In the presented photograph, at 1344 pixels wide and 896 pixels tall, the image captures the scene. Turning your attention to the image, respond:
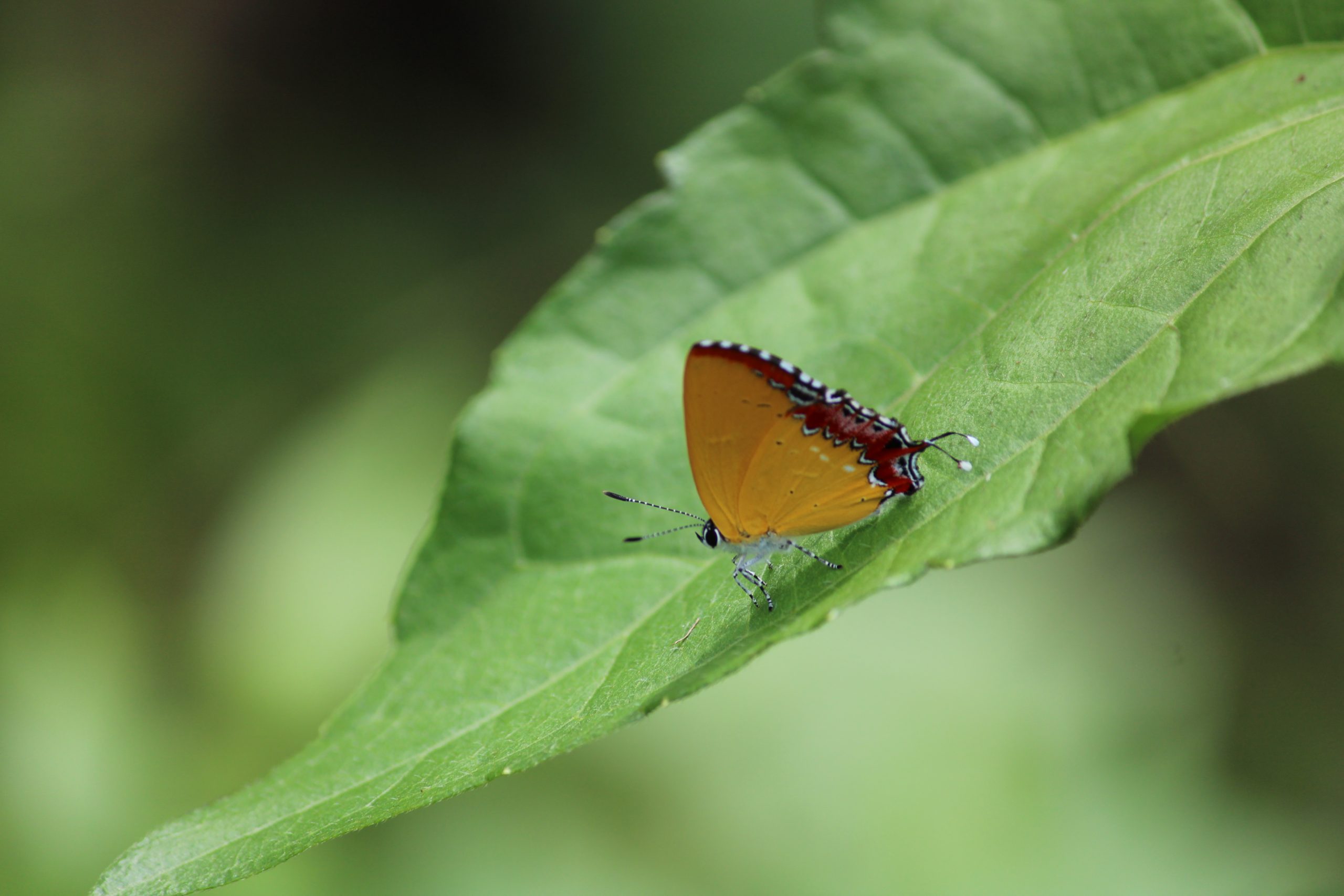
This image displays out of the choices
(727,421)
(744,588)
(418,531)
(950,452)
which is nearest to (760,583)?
(744,588)

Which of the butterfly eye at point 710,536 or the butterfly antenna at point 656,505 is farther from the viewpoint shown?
the butterfly antenna at point 656,505

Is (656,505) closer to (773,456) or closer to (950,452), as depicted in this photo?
(773,456)

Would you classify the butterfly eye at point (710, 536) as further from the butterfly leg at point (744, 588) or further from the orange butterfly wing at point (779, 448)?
the butterfly leg at point (744, 588)

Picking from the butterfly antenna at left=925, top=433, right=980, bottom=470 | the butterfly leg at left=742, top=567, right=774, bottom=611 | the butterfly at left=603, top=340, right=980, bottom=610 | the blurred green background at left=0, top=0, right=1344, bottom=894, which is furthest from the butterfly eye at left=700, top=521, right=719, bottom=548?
the blurred green background at left=0, top=0, right=1344, bottom=894

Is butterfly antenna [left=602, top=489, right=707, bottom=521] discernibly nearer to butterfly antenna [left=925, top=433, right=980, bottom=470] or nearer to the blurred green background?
butterfly antenna [left=925, top=433, right=980, bottom=470]

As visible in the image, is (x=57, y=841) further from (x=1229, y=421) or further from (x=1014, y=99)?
(x=1229, y=421)

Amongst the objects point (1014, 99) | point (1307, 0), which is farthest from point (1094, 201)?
point (1307, 0)

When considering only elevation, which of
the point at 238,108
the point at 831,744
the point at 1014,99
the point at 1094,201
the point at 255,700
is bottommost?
the point at 831,744

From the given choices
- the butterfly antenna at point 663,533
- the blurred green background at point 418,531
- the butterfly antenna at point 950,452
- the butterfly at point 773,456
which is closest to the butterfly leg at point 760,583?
the butterfly at point 773,456
